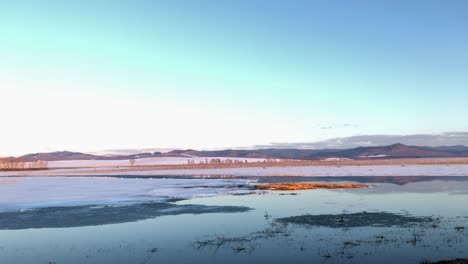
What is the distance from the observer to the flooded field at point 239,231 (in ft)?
50.8

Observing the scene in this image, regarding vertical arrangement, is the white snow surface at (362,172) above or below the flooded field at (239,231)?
below

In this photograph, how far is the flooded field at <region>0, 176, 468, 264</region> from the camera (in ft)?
50.8

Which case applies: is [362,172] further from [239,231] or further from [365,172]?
[239,231]

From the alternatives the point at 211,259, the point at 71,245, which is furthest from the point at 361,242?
the point at 71,245

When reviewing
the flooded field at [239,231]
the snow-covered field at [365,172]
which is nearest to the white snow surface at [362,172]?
the snow-covered field at [365,172]

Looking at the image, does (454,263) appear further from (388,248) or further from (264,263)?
(264,263)

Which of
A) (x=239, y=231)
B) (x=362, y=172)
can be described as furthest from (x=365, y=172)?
(x=239, y=231)

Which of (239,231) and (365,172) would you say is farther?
(365,172)

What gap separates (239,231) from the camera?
→ 2005 cm

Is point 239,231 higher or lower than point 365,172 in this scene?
higher

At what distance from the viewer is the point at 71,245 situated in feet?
57.8

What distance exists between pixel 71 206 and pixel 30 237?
11.4 m

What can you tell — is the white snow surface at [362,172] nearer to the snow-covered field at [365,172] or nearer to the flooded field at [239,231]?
the snow-covered field at [365,172]

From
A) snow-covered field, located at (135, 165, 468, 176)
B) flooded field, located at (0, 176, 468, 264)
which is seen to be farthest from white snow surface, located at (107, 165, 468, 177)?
flooded field, located at (0, 176, 468, 264)
